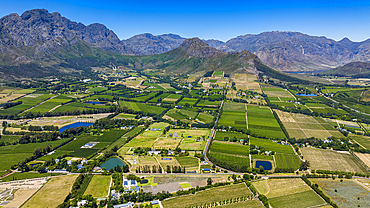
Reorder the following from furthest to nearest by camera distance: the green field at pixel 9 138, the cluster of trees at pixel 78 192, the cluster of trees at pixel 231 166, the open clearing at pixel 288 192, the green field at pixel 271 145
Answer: the green field at pixel 9 138
the green field at pixel 271 145
the cluster of trees at pixel 231 166
the open clearing at pixel 288 192
the cluster of trees at pixel 78 192

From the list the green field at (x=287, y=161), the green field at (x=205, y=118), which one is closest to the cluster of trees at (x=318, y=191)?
the green field at (x=287, y=161)

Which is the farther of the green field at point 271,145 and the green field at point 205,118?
the green field at point 205,118

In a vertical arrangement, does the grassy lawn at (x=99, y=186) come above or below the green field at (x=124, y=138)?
below

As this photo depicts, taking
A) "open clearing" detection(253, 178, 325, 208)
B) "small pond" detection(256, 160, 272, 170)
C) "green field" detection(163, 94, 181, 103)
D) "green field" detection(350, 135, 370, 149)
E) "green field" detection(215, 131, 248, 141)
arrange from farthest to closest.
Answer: "green field" detection(163, 94, 181, 103), "green field" detection(215, 131, 248, 141), "green field" detection(350, 135, 370, 149), "small pond" detection(256, 160, 272, 170), "open clearing" detection(253, 178, 325, 208)

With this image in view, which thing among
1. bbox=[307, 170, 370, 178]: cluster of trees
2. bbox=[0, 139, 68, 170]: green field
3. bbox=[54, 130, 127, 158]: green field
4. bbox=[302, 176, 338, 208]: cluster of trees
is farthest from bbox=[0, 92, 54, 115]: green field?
bbox=[307, 170, 370, 178]: cluster of trees

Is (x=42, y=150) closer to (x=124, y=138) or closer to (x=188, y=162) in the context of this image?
(x=124, y=138)

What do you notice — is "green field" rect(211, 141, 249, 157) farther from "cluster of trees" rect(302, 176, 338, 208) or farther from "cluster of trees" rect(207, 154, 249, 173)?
"cluster of trees" rect(302, 176, 338, 208)

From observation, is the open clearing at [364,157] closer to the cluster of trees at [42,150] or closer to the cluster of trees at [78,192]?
the cluster of trees at [78,192]

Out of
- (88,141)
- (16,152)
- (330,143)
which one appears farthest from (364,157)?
(16,152)
